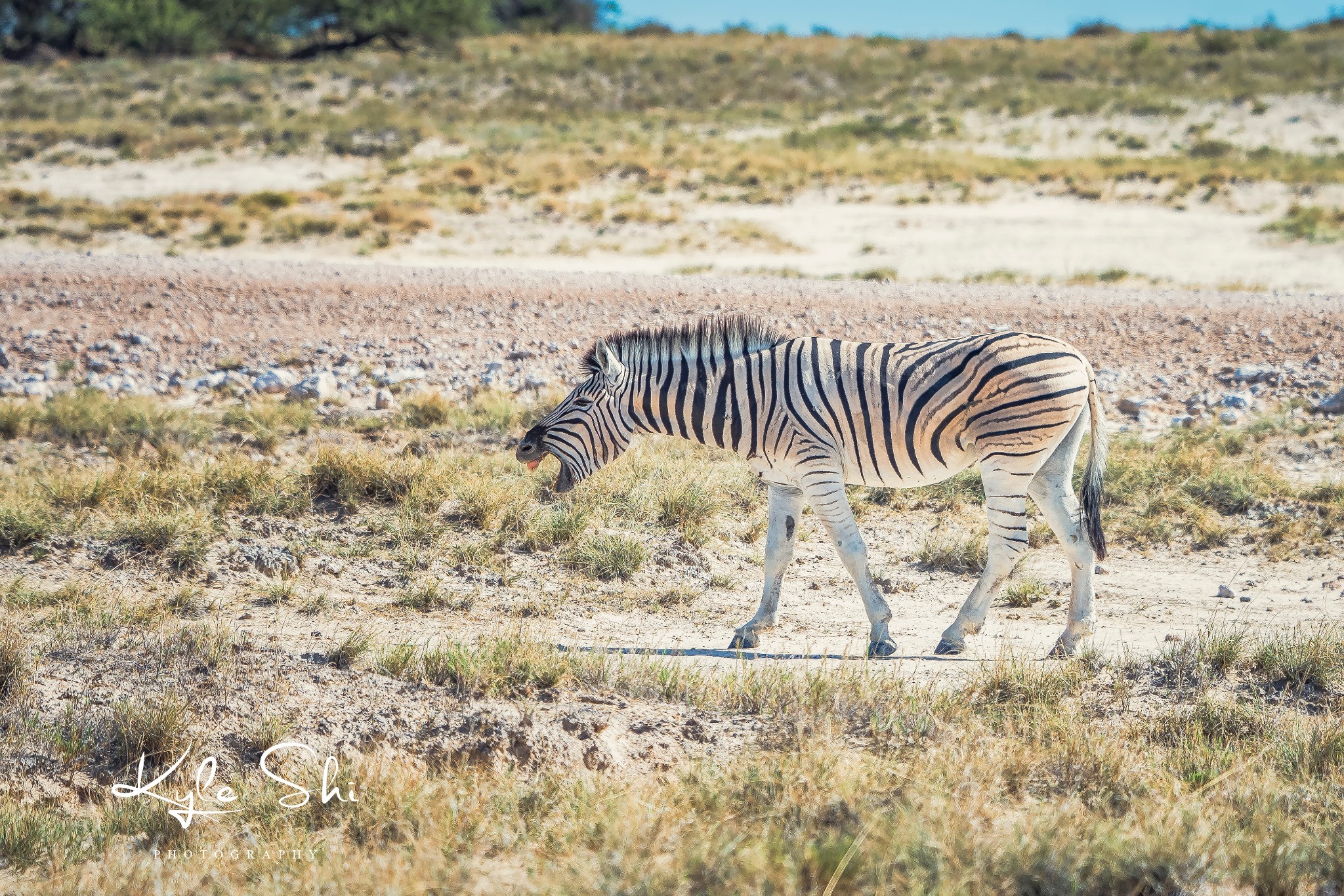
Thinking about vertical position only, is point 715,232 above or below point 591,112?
below

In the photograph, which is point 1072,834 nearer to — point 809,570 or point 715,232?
point 809,570

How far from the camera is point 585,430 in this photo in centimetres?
681

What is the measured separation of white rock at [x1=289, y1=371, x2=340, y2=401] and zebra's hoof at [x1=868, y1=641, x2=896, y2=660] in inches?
292

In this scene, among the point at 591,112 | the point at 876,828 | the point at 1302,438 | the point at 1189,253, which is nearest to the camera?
the point at 876,828

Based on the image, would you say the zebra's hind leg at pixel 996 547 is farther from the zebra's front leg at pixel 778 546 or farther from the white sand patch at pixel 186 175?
the white sand patch at pixel 186 175

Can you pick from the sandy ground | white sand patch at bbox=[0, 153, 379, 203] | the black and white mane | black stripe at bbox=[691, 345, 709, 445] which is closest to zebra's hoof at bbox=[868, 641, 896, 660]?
the sandy ground

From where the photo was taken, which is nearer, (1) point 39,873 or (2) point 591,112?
(1) point 39,873

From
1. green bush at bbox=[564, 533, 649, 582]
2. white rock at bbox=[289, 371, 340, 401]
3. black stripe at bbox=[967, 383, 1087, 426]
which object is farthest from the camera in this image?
white rock at bbox=[289, 371, 340, 401]

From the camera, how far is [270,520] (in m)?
8.43

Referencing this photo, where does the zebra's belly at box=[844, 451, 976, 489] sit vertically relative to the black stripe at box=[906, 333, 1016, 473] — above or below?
below

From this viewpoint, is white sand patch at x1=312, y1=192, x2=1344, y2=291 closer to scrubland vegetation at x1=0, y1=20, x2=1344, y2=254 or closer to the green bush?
scrubland vegetation at x1=0, y1=20, x2=1344, y2=254

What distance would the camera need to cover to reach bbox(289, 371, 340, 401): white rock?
11859 millimetres

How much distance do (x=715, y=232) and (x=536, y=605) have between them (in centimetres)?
1484

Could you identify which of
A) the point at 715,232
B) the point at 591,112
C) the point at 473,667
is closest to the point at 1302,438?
the point at 473,667
